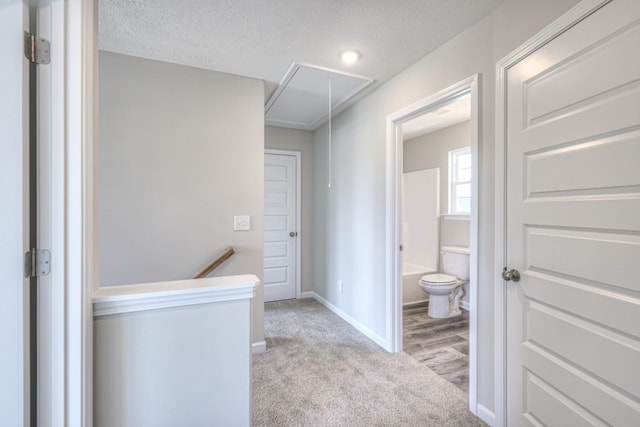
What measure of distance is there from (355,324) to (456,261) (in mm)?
1485

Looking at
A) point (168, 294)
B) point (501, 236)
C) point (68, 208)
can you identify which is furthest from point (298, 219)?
point (68, 208)

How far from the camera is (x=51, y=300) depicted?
0.99 meters

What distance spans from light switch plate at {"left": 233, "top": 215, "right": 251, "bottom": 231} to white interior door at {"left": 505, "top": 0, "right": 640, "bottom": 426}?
190cm

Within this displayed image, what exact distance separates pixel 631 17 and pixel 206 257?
2675 millimetres

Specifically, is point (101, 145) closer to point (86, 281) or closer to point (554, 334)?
point (86, 281)

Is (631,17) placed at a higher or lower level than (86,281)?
higher

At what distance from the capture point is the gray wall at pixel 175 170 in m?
2.22

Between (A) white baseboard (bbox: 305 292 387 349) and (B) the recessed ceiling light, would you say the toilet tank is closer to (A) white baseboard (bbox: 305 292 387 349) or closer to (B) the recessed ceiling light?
(A) white baseboard (bbox: 305 292 387 349)

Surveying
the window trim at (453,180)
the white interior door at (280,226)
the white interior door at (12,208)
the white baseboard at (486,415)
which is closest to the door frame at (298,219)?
the white interior door at (280,226)

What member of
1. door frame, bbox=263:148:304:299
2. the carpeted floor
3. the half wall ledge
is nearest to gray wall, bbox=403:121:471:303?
door frame, bbox=263:148:304:299

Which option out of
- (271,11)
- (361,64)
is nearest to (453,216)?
(361,64)

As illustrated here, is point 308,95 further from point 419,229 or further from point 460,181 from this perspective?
point 419,229

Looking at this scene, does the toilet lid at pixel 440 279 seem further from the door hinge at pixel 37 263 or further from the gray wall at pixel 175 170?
the door hinge at pixel 37 263

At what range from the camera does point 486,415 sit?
175 cm
